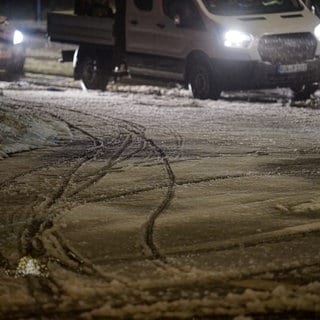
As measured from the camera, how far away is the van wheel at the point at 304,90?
14.7 metres

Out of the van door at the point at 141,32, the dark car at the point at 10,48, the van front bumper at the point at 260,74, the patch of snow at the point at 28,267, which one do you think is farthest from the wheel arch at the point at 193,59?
the patch of snow at the point at 28,267

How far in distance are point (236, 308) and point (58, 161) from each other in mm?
4666

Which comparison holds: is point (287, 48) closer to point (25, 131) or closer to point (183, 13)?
point (183, 13)

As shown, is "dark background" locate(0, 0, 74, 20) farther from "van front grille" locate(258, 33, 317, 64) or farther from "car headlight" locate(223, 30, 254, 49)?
"van front grille" locate(258, 33, 317, 64)

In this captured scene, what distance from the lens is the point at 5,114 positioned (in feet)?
36.8

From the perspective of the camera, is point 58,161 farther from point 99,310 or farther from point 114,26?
point 114,26

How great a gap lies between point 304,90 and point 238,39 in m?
1.75

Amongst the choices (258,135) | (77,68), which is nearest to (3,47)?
(77,68)

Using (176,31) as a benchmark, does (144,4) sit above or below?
above

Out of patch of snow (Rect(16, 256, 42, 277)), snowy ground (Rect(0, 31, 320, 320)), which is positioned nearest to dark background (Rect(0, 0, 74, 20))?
snowy ground (Rect(0, 31, 320, 320))

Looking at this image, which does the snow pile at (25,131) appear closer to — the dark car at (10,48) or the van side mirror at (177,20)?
the van side mirror at (177,20)

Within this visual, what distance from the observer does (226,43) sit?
13828 millimetres

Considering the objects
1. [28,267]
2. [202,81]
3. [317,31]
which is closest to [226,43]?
[202,81]

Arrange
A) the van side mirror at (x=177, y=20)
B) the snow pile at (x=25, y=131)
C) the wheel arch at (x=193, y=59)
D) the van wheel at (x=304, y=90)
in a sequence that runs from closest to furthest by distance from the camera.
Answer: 1. the snow pile at (x=25, y=131)
2. the wheel arch at (x=193, y=59)
3. the van side mirror at (x=177, y=20)
4. the van wheel at (x=304, y=90)
